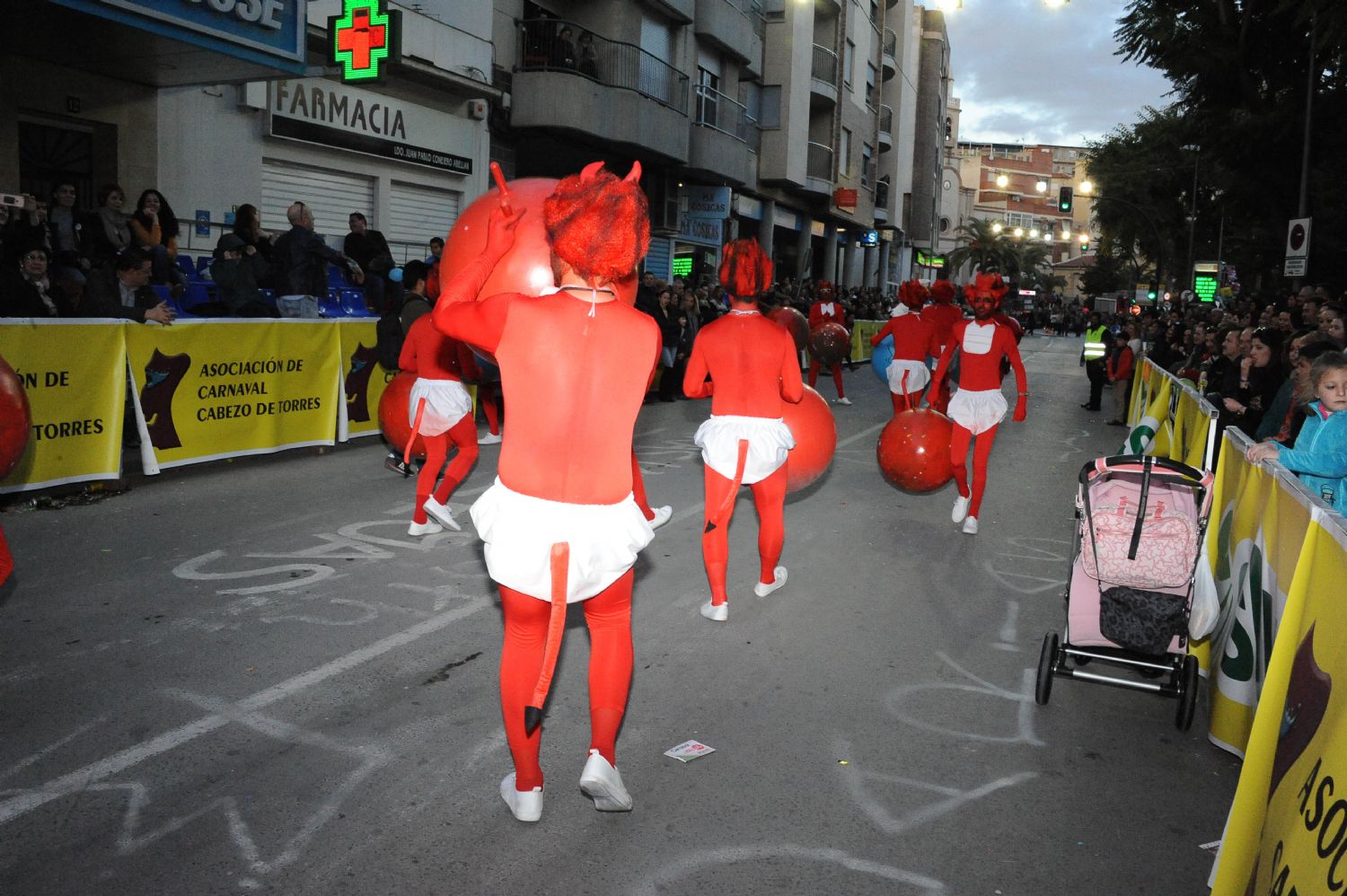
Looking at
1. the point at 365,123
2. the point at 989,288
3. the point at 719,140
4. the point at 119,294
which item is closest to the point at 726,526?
the point at 989,288

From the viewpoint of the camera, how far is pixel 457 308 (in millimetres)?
3396

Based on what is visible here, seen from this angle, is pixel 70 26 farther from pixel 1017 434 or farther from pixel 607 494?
pixel 1017 434

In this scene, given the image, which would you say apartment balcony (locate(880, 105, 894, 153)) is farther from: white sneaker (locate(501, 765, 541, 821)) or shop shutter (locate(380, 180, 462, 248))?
white sneaker (locate(501, 765, 541, 821))

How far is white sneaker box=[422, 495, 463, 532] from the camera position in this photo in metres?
7.36

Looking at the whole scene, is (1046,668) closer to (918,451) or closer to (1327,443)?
(1327,443)

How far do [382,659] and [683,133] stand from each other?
21571mm

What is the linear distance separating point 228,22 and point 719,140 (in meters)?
16.6

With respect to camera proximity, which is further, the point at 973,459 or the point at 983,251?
the point at 983,251

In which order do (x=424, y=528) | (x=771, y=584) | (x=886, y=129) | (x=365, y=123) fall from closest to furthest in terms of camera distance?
(x=771, y=584) < (x=424, y=528) < (x=365, y=123) < (x=886, y=129)

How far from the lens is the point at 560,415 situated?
3330 millimetres

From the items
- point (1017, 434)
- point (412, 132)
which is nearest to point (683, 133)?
point (412, 132)

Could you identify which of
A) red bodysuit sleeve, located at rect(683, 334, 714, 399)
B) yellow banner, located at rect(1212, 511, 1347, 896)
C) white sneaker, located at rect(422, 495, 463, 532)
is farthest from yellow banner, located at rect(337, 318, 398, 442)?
yellow banner, located at rect(1212, 511, 1347, 896)

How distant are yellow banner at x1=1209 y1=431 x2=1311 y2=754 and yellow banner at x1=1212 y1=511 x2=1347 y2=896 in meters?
0.39

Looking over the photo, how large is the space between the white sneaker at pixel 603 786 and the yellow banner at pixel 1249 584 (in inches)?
91.5
